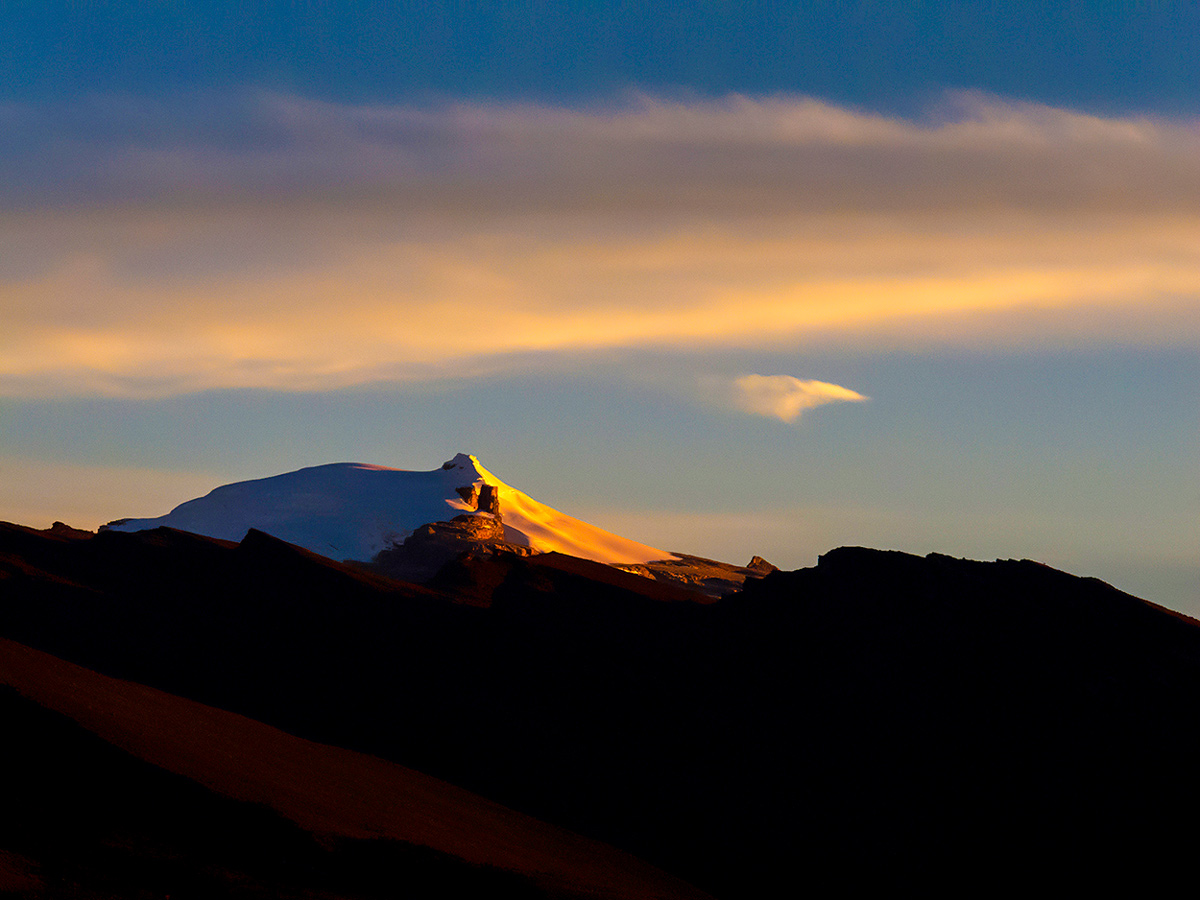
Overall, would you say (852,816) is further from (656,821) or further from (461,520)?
(461,520)

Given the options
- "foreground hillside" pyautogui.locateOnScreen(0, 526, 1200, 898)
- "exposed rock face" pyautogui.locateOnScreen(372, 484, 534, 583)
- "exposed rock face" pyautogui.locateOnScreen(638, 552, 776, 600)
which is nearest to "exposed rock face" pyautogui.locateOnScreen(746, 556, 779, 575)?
"exposed rock face" pyautogui.locateOnScreen(638, 552, 776, 600)

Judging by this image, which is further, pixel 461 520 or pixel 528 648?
pixel 461 520

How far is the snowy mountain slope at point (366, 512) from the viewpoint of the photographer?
292 feet

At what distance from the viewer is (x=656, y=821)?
35344 mm

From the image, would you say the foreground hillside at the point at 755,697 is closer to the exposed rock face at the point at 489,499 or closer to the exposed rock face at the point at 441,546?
the exposed rock face at the point at 441,546

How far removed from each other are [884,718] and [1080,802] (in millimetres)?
6338

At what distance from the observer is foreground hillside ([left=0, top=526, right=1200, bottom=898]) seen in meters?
32.4

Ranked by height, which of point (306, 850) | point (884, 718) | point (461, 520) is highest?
point (461, 520)

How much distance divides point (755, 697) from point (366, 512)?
57.6 meters

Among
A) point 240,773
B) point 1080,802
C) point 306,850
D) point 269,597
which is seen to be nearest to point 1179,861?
point 1080,802

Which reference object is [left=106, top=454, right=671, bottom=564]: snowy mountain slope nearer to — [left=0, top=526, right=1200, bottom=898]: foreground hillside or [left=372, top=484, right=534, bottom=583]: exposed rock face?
[left=372, top=484, right=534, bottom=583]: exposed rock face

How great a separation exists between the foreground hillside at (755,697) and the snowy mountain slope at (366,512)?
36182 mm

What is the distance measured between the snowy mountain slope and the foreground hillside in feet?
119

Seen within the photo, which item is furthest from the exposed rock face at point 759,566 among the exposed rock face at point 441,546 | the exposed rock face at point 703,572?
the exposed rock face at point 441,546
